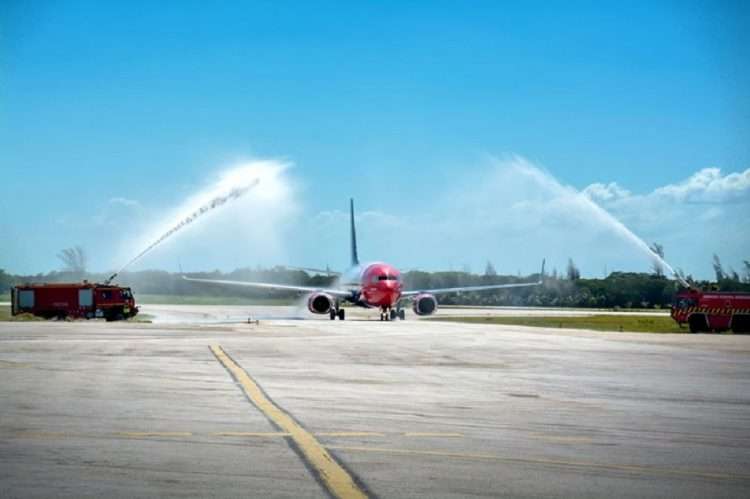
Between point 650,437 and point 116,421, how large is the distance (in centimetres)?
713

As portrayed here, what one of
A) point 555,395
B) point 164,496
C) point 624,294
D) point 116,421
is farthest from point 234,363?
point 624,294

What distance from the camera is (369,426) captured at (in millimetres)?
13055

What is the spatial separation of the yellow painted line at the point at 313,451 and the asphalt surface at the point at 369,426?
39mm

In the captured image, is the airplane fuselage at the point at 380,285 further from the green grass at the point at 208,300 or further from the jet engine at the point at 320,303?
the green grass at the point at 208,300

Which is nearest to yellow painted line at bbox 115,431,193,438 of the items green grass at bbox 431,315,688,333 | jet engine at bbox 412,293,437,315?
green grass at bbox 431,315,688,333

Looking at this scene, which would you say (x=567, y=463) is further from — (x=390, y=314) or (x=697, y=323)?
(x=390, y=314)

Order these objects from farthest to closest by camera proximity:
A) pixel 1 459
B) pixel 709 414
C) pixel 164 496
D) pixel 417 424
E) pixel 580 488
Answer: pixel 709 414, pixel 417 424, pixel 1 459, pixel 580 488, pixel 164 496

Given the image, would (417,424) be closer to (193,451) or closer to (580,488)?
(193,451)

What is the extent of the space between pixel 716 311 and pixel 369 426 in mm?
45847

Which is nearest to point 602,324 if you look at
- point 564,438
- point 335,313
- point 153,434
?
point 335,313

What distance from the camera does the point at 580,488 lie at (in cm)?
889

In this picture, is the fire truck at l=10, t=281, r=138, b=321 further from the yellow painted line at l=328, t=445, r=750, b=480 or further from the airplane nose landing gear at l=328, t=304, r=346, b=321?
the yellow painted line at l=328, t=445, r=750, b=480

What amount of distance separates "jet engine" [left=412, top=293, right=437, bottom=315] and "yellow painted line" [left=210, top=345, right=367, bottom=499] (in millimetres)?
57888

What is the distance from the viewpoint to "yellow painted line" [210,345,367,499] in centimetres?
861
